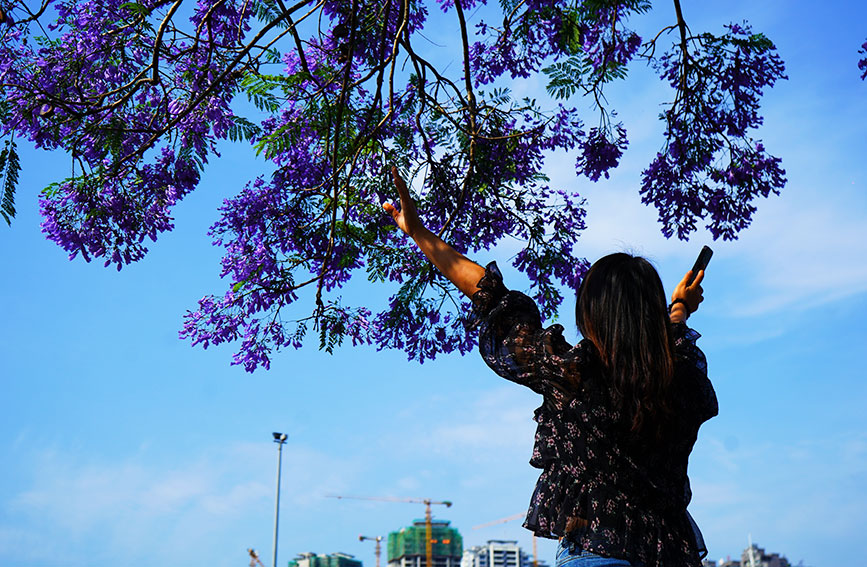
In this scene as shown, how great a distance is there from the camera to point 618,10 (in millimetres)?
6395

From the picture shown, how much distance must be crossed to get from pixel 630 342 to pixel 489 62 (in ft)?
17.1

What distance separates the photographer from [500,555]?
103000 millimetres

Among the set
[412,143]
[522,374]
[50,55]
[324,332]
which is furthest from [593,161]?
[522,374]

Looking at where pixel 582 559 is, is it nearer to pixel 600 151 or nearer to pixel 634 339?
pixel 634 339

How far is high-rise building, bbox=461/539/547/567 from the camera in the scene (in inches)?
4025

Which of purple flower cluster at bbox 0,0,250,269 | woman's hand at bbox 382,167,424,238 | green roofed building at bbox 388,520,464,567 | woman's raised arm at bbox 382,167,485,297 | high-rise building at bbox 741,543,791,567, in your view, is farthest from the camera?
green roofed building at bbox 388,520,464,567

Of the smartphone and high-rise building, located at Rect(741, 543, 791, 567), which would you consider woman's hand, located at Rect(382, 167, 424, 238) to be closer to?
the smartphone

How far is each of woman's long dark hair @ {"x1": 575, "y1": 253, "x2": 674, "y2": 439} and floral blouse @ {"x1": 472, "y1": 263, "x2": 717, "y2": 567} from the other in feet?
0.12


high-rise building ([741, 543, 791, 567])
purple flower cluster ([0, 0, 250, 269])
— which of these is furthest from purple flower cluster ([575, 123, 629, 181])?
high-rise building ([741, 543, 791, 567])

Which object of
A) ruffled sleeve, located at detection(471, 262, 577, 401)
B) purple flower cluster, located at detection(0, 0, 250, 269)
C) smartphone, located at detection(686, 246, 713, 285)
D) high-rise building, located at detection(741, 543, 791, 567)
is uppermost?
high-rise building, located at detection(741, 543, 791, 567)

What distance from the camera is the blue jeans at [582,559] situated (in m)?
2.18

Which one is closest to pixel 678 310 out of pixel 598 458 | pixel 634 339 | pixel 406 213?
pixel 634 339

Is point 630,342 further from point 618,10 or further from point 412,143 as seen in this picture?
point 618,10

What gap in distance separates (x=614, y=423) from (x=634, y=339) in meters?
0.21
